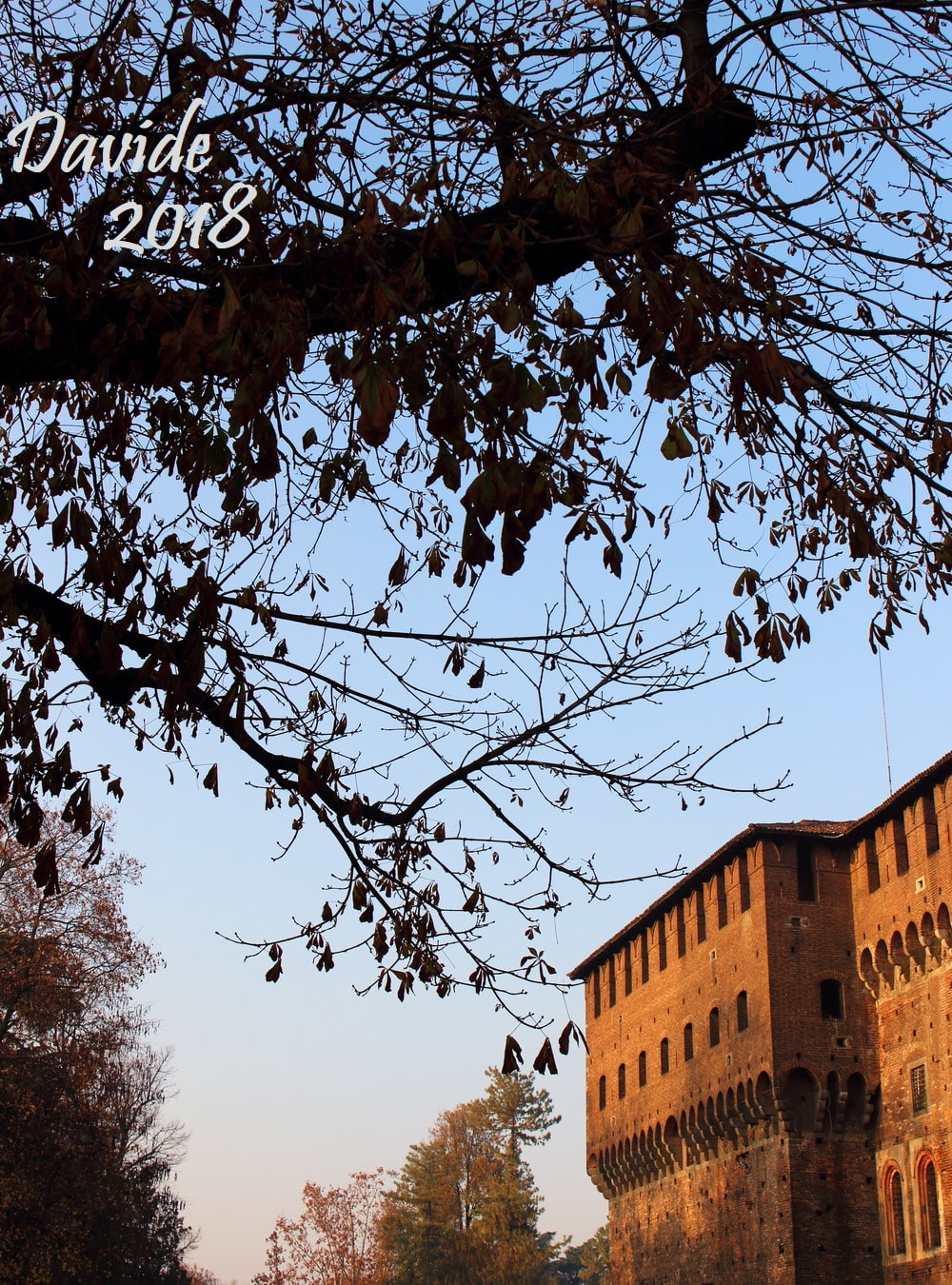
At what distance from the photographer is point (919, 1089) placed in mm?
27516

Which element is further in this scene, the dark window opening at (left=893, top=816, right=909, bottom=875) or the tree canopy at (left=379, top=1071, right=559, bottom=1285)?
the tree canopy at (left=379, top=1071, right=559, bottom=1285)

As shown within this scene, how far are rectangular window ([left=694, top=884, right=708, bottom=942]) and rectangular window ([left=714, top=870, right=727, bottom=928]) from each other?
924 millimetres

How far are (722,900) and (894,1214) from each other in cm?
773

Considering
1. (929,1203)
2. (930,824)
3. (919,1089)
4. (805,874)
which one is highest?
(805,874)

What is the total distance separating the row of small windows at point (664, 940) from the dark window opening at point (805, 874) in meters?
1.16

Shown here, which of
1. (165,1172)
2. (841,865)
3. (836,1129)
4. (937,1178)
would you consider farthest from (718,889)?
(165,1172)

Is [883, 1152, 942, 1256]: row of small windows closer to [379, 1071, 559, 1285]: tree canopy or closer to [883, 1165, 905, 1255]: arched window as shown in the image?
[883, 1165, 905, 1255]: arched window

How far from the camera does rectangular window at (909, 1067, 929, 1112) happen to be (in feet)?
89.7

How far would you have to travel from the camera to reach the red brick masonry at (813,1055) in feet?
89.5

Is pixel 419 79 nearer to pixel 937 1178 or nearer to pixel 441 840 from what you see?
pixel 441 840

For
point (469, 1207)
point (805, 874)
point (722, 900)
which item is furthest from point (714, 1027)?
point (469, 1207)

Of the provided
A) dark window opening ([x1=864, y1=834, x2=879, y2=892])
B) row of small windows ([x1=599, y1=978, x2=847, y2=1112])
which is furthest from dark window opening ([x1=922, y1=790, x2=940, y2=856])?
row of small windows ([x1=599, y1=978, x2=847, y2=1112])

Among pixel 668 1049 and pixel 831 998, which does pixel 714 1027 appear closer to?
pixel 668 1049

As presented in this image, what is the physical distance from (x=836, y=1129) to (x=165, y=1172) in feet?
52.2
